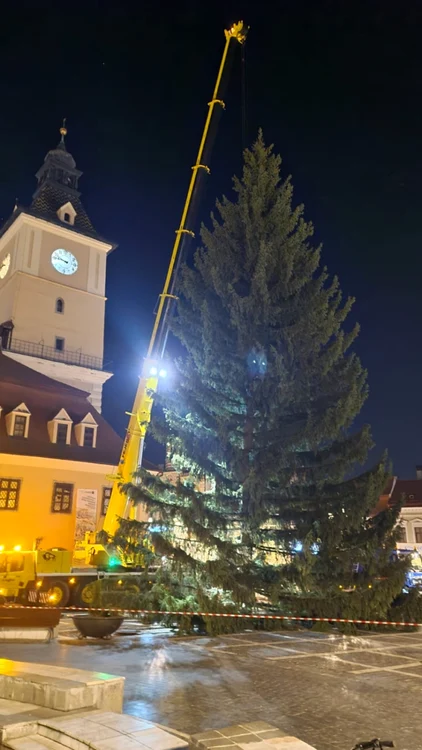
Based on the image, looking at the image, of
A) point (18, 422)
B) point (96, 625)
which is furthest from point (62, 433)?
point (96, 625)

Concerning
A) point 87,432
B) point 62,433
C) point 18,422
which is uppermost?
point 87,432

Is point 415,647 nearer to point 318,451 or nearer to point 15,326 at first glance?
point 318,451

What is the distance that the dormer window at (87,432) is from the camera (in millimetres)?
32688

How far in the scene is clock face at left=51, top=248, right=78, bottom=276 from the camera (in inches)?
1731

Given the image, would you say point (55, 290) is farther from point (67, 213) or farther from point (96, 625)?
point (96, 625)

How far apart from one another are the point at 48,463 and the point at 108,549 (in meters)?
14.3

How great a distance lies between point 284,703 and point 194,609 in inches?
275

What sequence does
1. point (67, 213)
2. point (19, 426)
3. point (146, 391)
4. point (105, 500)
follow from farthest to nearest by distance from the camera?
1. point (67, 213)
2. point (105, 500)
3. point (19, 426)
4. point (146, 391)

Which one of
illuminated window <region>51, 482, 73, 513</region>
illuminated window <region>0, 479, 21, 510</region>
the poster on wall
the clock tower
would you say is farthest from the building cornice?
the clock tower

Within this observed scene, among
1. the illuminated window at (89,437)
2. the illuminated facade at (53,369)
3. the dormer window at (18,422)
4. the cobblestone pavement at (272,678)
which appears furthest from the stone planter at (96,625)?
the illuminated window at (89,437)

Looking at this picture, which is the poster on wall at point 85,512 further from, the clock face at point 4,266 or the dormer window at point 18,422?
the clock face at point 4,266

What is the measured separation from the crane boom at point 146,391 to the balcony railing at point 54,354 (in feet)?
66.1

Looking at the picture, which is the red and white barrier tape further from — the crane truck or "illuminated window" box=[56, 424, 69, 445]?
"illuminated window" box=[56, 424, 69, 445]

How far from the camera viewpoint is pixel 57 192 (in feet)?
158
